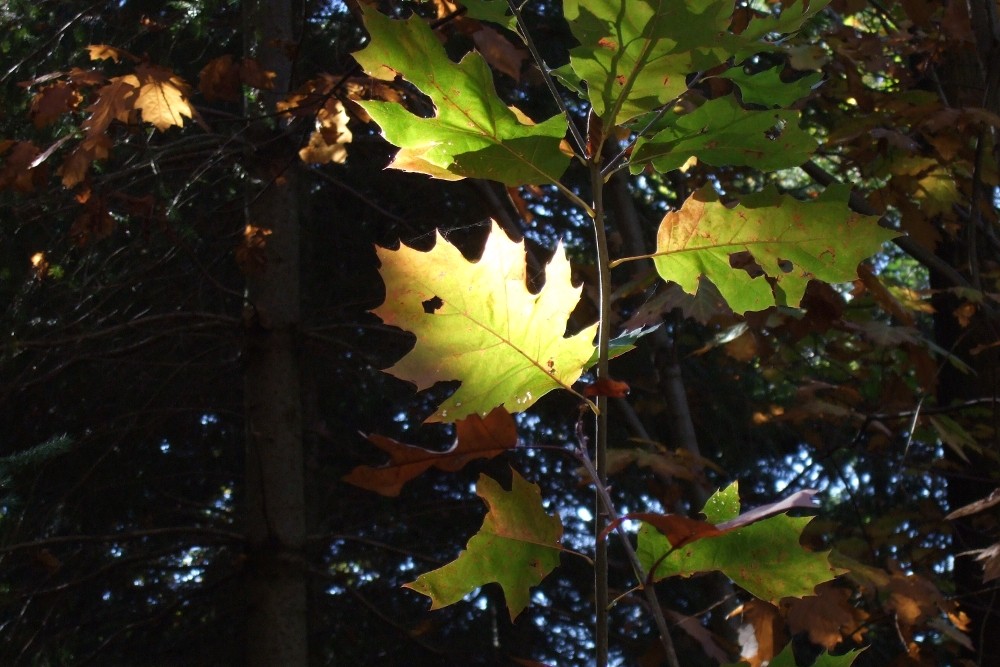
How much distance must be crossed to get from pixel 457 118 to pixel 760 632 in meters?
2.12

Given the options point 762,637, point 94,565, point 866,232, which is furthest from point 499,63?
point 94,565

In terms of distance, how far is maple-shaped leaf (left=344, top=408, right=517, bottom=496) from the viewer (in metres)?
0.78

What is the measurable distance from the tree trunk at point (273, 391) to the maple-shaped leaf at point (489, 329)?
3.50m

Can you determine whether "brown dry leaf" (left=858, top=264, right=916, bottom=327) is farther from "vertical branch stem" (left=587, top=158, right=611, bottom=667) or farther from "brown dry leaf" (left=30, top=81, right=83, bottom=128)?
"brown dry leaf" (left=30, top=81, right=83, bottom=128)

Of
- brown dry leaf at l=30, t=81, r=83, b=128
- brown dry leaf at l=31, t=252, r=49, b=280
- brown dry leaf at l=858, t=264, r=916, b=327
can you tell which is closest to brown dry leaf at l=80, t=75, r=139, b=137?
brown dry leaf at l=30, t=81, r=83, b=128

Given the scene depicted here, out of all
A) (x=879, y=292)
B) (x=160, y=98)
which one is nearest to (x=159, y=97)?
(x=160, y=98)

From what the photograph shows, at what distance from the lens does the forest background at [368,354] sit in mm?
3391

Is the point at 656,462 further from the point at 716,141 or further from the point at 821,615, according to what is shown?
the point at 716,141

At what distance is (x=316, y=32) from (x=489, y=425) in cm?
561

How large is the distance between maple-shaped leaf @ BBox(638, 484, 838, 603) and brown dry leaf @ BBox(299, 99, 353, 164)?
2953 mm

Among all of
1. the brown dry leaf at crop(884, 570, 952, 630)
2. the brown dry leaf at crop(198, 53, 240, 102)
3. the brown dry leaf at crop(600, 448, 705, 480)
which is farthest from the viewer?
the brown dry leaf at crop(198, 53, 240, 102)

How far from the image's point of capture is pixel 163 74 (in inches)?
131

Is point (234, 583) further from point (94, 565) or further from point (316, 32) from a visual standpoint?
point (316, 32)

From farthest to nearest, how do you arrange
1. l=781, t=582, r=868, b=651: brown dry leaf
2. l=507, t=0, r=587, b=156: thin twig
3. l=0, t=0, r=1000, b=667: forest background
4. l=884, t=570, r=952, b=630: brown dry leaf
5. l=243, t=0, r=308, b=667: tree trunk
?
l=243, t=0, r=308, b=667: tree trunk < l=0, t=0, r=1000, b=667: forest background < l=884, t=570, r=952, b=630: brown dry leaf < l=781, t=582, r=868, b=651: brown dry leaf < l=507, t=0, r=587, b=156: thin twig
